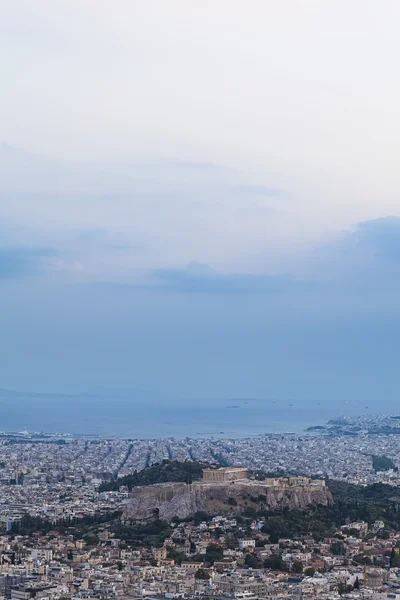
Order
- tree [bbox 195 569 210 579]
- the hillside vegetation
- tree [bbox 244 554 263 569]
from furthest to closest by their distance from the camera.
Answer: the hillside vegetation
tree [bbox 244 554 263 569]
tree [bbox 195 569 210 579]

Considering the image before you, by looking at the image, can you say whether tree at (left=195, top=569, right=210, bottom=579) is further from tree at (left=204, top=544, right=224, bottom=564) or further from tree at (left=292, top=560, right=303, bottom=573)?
tree at (left=292, top=560, right=303, bottom=573)

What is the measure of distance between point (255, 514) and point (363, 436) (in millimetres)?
67737

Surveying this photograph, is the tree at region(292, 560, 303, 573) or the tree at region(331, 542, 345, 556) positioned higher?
the tree at region(331, 542, 345, 556)

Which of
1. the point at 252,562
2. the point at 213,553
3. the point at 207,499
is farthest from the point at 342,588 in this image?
the point at 207,499

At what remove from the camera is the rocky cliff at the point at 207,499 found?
43219 millimetres

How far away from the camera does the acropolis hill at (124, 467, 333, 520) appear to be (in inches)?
1703

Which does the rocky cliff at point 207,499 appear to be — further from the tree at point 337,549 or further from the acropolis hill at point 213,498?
the tree at point 337,549

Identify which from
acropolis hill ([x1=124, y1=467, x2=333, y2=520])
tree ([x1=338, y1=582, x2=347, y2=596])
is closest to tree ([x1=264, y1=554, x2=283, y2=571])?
tree ([x1=338, y1=582, x2=347, y2=596])

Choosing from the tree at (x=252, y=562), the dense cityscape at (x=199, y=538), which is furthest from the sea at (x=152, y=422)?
the tree at (x=252, y=562)

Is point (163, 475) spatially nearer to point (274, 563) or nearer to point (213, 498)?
point (213, 498)

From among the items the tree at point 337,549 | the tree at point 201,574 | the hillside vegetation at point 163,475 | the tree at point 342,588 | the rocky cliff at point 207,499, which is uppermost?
the hillside vegetation at point 163,475

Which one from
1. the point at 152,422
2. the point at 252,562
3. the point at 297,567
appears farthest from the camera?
the point at 152,422

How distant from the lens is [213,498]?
43.9 metres

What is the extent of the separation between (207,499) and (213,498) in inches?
14.8
